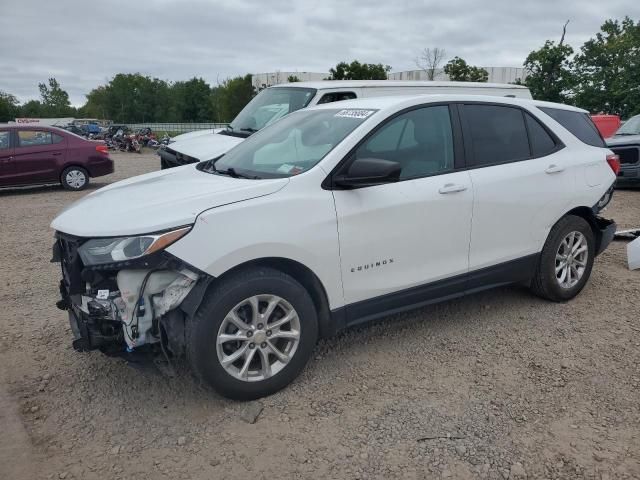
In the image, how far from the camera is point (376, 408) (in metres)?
3.21

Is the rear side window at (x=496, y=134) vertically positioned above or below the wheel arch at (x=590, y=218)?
above

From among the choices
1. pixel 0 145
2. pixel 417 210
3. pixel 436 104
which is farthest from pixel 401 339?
pixel 0 145

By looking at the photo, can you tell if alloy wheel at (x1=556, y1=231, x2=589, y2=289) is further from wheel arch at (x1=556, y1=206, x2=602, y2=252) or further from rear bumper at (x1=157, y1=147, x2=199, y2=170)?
rear bumper at (x1=157, y1=147, x2=199, y2=170)

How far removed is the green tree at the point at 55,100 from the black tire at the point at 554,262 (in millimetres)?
128941

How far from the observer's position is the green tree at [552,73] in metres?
26.6

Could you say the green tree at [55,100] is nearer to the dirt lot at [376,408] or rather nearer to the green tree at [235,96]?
the green tree at [235,96]

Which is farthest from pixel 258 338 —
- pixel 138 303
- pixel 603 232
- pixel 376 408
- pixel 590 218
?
pixel 603 232

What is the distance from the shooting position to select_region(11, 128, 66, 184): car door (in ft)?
38.1

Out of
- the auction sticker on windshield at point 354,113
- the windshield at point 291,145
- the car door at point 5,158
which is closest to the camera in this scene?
the windshield at point 291,145

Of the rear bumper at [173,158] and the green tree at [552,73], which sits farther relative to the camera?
the green tree at [552,73]

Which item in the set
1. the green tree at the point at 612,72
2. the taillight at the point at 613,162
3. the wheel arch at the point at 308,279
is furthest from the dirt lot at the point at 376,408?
the green tree at the point at 612,72

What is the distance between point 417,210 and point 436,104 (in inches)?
34.5

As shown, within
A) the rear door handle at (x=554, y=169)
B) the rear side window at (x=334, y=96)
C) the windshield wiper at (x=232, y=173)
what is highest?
the rear side window at (x=334, y=96)

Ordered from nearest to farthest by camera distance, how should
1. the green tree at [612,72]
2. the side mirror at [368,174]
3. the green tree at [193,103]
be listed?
1. the side mirror at [368,174]
2. the green tree at [612,72]
3. the green tree at [193,103]
